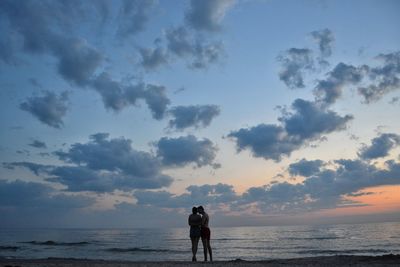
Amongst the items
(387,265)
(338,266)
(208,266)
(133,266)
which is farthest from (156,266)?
(387,265)

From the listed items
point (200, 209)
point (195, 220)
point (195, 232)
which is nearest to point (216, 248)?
point (195, 232)

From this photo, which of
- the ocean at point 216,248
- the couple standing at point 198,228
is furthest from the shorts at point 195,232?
the ocean at point 216,248

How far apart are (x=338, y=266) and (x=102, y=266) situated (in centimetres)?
870

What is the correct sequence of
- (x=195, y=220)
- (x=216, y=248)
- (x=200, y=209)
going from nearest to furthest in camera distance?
(x=200, y=209) < (x=195, y=220) < (x=216, y=248)

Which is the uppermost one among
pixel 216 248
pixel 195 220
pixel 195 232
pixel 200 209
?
pixel 200 209

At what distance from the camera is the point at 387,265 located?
13.4 metres

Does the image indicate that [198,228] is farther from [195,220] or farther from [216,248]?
[216,248]

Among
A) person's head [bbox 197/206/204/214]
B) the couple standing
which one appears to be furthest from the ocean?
person's head [bbox 197/206/204/214]

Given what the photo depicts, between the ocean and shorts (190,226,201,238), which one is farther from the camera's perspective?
the ocean

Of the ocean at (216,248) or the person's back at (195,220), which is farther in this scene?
the ocean at (216,248)

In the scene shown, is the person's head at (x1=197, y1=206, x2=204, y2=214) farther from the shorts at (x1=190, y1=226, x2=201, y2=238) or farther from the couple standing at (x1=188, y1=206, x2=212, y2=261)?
the shorts at (x1=190, y1=226, x2=201, y2=238)

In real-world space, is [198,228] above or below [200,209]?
below

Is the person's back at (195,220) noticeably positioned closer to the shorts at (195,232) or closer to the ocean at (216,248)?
the shorts at (195,232)

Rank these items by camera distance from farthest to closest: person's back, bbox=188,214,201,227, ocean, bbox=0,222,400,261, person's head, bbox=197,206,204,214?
ocean, bbox=0,222,400,261 < person's back, bbox=188,214,201,227 < person's head, bbox=197,206,204,214
